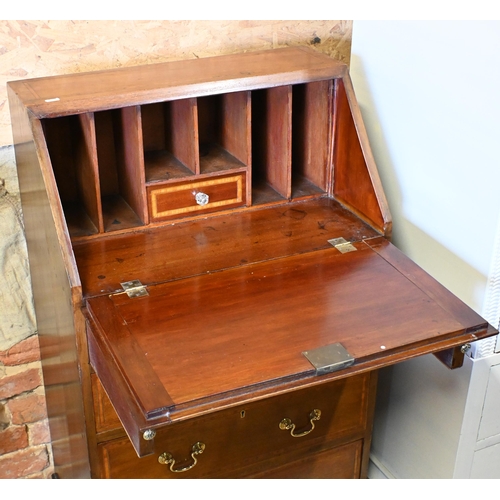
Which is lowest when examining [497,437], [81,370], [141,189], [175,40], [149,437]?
[497,437]

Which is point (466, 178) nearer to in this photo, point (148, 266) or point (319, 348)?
point (319, 348)

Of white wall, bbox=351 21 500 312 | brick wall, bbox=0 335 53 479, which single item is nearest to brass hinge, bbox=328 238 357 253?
white wall, bbox=351 21 500 312

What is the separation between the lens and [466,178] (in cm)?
186

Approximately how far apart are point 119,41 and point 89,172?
1.37ft

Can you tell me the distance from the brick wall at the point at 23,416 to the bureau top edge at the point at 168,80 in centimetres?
84

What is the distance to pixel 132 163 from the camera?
1.94 m

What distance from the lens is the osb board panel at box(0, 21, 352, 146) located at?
200 centimetres

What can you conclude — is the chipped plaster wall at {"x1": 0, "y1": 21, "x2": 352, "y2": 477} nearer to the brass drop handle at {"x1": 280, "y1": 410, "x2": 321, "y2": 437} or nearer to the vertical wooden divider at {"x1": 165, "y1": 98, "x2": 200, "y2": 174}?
the vertical wooden divider at {"x1": 165, "y1": 98, "x2": 200, "y2": 174}

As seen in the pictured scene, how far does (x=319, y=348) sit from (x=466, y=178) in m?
0.62

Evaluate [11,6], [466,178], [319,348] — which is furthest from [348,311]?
[11,6]

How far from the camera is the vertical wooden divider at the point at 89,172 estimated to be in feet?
5.95

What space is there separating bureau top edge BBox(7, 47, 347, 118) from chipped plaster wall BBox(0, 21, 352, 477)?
0.11 meters

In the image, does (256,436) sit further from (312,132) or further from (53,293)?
(312,132)

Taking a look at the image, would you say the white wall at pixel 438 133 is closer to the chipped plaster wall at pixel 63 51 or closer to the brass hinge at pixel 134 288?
the chipped plaster wall at pixel 63 51
